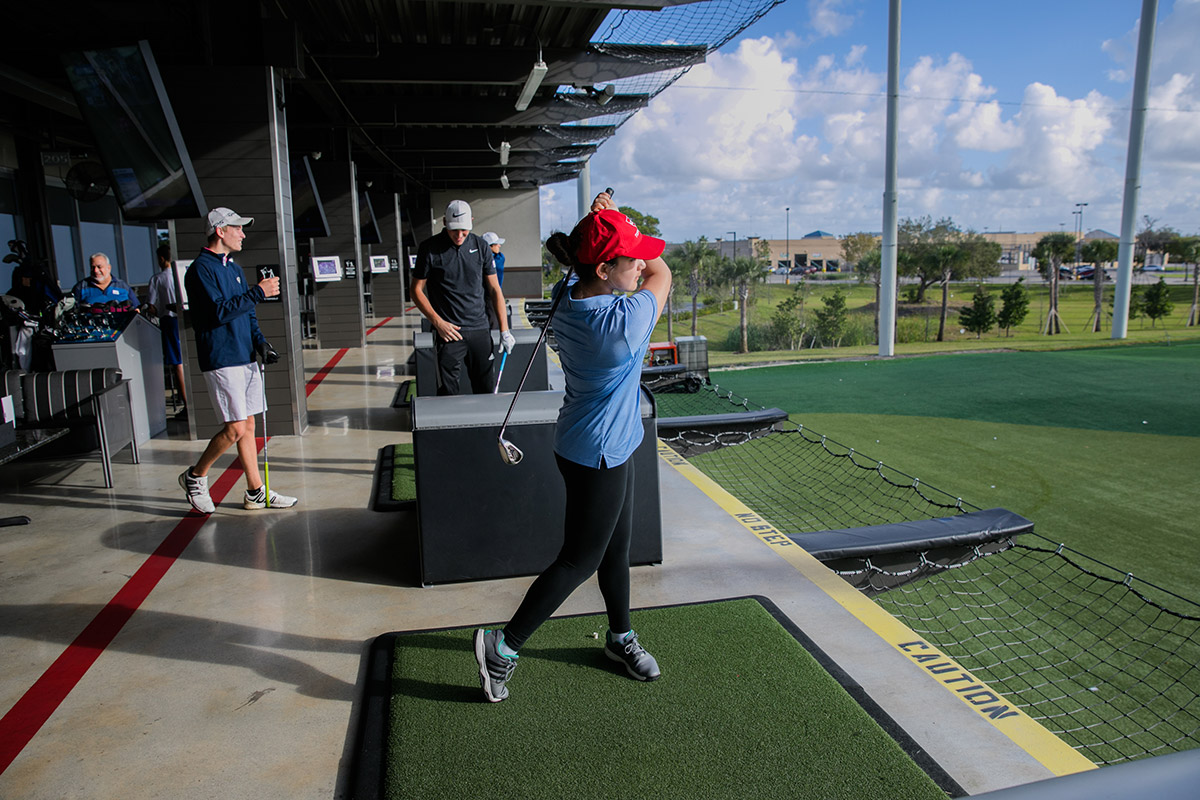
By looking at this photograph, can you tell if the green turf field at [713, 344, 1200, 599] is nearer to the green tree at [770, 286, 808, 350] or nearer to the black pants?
the black pants

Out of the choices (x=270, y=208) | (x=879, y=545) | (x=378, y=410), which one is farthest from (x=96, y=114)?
(x=879, y=545)

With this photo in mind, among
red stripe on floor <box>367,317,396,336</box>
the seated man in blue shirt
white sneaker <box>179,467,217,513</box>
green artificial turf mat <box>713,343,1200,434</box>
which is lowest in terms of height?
green artificial turf mat <box>713,343,1200,434</box>

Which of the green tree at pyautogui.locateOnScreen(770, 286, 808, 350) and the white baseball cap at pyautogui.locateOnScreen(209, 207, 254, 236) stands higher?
the white baseball cap at pyautogui.locateOnScreen(209, 207, 254, 236)

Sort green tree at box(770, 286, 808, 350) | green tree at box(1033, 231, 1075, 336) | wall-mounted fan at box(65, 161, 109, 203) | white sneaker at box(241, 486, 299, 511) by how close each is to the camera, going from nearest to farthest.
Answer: white sneaker at box(241, 486, 299, 511)
wall-mounted fan at box(65, 161, 109, 203)
green tree at box(1033, 231, 1075, 336)
green tree at box(770, 286, 808, 350)

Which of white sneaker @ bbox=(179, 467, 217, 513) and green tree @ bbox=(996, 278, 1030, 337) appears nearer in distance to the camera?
white sneaker @ bbox=(179, 467, 217, 513)

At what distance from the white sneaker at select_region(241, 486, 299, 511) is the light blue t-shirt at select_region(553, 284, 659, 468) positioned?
2.97m

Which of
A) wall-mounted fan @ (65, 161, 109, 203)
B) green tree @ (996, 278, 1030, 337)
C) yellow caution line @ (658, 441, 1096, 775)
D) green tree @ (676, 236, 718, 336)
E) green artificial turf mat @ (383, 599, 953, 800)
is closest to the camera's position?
green artificial turf mat @ (383, 599, 953, 800)

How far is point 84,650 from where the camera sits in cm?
313

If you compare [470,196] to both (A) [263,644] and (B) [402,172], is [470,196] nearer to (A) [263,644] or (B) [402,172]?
(B) [402,172]

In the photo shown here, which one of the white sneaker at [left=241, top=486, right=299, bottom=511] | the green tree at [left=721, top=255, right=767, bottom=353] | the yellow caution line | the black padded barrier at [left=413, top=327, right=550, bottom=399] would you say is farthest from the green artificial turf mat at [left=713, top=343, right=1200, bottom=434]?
the green tree at [left=721, top=255, right=767, bottom=353]

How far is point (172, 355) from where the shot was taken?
25.9 feet

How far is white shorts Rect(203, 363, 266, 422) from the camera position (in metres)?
4.44

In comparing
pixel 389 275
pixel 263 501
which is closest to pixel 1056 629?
pixel 263 501

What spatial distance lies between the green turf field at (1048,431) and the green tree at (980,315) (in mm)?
17857
